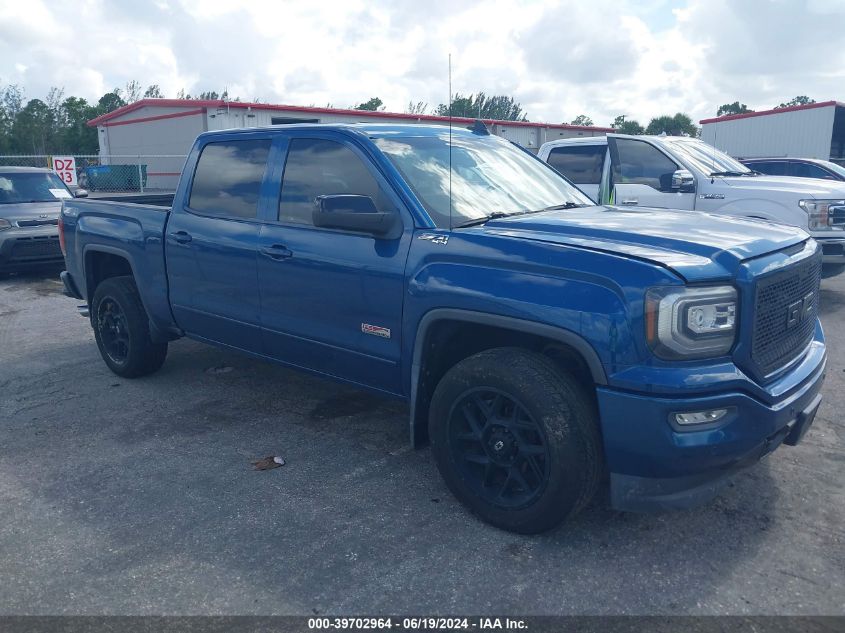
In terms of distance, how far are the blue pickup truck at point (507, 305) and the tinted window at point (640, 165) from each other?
13.6ft

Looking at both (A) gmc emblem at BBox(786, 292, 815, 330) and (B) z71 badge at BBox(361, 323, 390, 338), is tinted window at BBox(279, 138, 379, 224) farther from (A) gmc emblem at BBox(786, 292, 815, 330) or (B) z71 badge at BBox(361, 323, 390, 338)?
(A) gmc emblem at BBox(786, 292, 815, 330)

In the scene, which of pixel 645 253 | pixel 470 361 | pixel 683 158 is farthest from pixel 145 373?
pixel 683 158

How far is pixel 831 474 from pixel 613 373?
75.2 inches

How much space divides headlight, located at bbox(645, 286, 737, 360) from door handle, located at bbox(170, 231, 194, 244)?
327cm

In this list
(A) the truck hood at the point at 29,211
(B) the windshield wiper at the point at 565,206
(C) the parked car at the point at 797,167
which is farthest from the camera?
(C) the parked car at the point at 797,167

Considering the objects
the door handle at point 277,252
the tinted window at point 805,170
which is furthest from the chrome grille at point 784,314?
the tinted window at point 805,170

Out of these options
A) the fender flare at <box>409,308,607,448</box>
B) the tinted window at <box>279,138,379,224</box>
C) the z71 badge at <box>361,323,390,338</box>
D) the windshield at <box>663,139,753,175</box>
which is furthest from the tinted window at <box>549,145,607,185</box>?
the fender flare at <box>409,308,607,448</box>

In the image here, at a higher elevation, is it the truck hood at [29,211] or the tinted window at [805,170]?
the tinted window at [805,170]

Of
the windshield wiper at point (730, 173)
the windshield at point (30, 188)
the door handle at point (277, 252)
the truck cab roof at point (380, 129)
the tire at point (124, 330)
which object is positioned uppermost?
the truck cab roof at point (380, 129)

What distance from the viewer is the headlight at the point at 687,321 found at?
2943 millimetres

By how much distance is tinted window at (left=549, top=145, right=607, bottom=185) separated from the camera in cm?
924

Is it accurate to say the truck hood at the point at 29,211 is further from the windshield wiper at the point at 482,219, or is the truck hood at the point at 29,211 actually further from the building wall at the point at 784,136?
the building wall at the point at 784,136

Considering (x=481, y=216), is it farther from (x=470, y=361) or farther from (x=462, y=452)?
(x=462, y=452)

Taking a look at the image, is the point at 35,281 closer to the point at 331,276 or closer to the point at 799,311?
the point at 331,276
